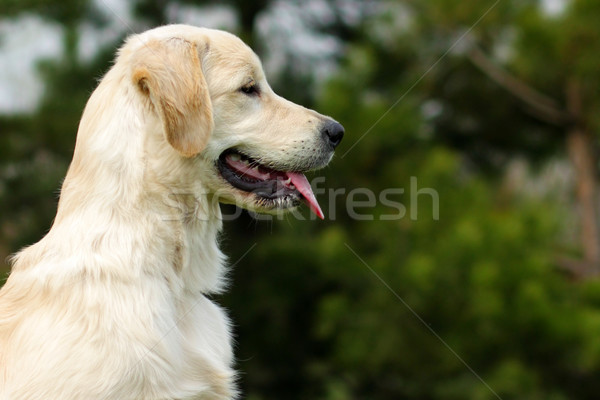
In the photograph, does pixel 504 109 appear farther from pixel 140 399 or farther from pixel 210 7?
pixel 140 399

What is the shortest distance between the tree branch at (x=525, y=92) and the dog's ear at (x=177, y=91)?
597 centimetres

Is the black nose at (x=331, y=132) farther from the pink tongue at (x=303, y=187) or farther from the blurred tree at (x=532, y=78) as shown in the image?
the blurred tree at (x=532, y=78)

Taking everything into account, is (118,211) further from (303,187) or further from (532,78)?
(532,78)

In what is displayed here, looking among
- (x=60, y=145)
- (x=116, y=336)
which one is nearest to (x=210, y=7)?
(x=60, y=145)

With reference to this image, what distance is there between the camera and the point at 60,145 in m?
8.69

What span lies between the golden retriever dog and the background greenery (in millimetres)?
4471

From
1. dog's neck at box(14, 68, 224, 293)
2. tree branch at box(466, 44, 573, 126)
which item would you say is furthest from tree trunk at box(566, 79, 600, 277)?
dog's neck at box(14, 68, 224, 293)

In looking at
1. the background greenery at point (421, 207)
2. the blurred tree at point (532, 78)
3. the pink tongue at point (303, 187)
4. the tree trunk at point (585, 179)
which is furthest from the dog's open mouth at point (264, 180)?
the tree trunk at point (585, 179)

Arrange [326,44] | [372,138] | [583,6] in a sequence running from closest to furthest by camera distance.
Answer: [583,6]
[372,138]
[326,44]

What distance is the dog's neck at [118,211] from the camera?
10.2 ft

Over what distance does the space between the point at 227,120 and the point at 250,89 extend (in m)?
0.23

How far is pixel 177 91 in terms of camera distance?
3.25m

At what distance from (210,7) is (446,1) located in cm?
305

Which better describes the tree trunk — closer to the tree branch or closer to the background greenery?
the background greenery
